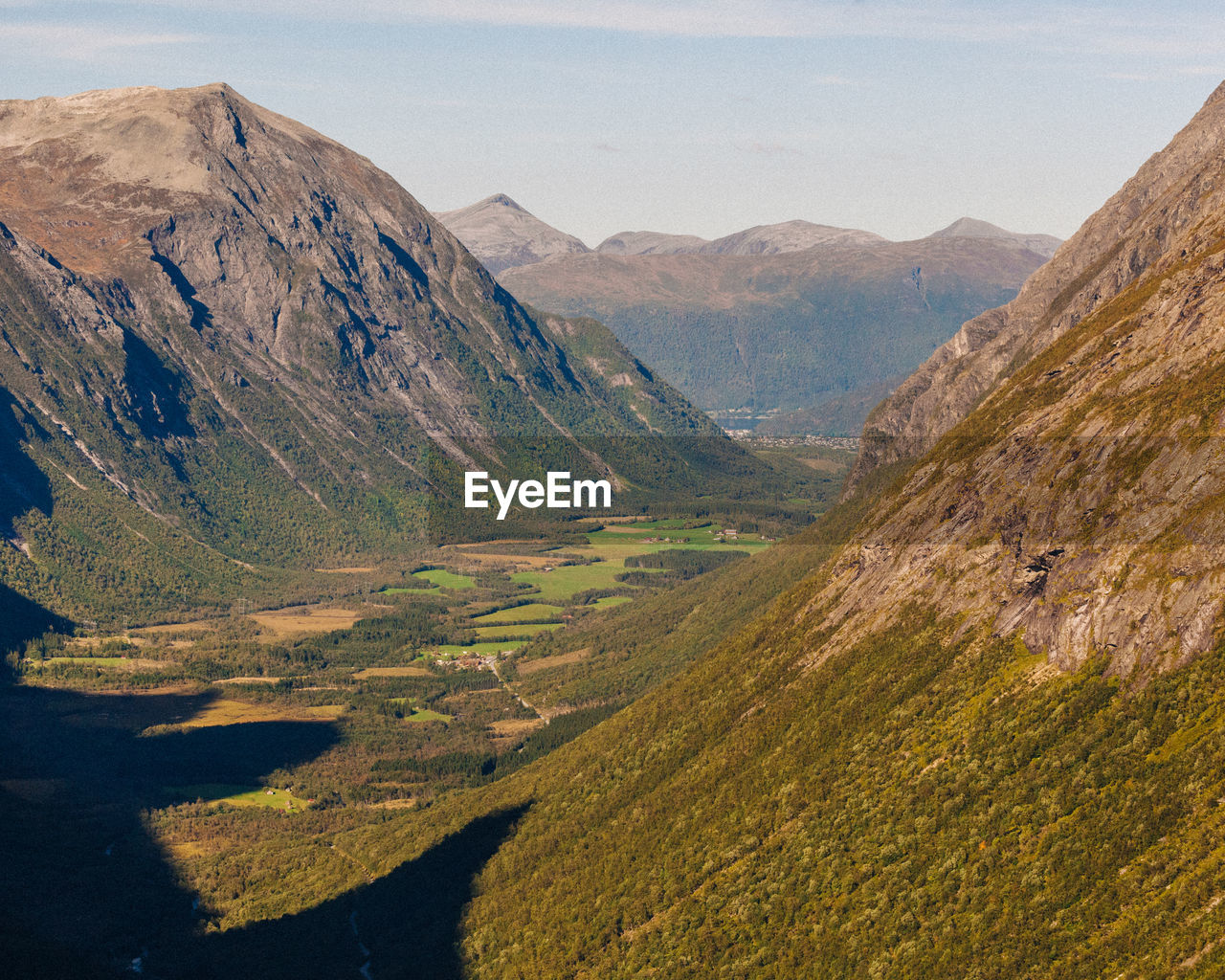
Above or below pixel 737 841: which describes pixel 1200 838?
above

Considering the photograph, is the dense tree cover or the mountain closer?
the dense tree cover

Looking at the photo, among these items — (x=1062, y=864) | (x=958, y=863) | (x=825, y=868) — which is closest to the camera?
(x=1062, y=864)

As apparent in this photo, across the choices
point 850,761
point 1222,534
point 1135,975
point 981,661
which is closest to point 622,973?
point 850,761

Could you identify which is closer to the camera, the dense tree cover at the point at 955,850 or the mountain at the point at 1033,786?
the dense tree cover at the point at 955,850

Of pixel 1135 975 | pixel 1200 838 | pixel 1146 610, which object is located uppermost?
pixel 1146 610

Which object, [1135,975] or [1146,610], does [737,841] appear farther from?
[1135,975]

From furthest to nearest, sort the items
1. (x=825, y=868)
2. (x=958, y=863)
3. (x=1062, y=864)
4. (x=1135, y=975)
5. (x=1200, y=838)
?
(x=825, y=868), (x=958, y=863), (x=1062, y=864), (x=1200, y=838), (x=1135, y=975)

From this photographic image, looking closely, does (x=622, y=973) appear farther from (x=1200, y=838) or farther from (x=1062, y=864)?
(x=1200, y=838)

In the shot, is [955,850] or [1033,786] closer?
[1033,786]

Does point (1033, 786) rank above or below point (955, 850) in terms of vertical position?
above

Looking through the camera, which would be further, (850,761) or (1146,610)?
(850,761)
